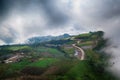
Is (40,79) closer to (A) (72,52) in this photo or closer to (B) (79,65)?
(B) (79,65)

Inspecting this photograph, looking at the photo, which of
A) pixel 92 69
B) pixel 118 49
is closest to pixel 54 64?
pixel 92 69

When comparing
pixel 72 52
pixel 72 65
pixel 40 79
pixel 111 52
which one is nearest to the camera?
pixel 40 79

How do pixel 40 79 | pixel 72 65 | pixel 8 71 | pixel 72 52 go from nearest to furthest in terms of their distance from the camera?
1. pixel 40 79
2. pixel 8 71
3. pixel 72 65
4. pixel 72 52

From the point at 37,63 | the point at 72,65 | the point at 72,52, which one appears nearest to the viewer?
the point at 72,65

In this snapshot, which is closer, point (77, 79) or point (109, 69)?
point (77, 79)

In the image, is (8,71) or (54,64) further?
(54,64)

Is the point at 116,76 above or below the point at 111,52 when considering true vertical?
below

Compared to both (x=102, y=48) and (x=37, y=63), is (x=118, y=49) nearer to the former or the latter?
(x=102, y=48)

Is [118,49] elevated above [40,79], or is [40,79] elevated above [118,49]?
[118,49]

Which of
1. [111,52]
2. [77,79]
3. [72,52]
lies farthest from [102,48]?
[77,79]
